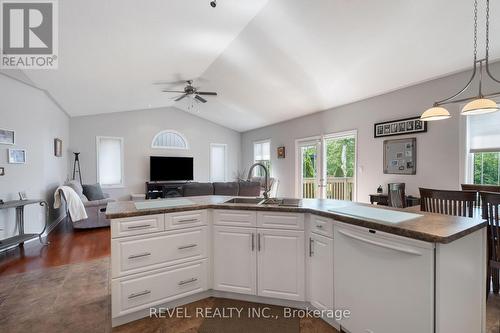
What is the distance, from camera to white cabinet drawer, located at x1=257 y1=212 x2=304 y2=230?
2.15 meters

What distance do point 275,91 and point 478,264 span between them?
4431mm

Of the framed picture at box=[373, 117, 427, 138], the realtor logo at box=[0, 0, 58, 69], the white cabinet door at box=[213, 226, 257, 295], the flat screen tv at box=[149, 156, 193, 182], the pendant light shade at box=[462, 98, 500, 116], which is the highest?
the realtor logo at box=[0, 0, 58, 69]

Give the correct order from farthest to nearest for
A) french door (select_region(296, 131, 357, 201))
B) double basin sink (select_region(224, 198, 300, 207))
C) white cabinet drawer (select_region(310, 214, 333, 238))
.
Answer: french door (select_region(296, 131, 357, 201)) < double basin sink (select_region(224, 198, 300, 207)) < white cabinet drawer (select_region(310, 214, 333, 238))

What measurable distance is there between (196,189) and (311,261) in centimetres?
326

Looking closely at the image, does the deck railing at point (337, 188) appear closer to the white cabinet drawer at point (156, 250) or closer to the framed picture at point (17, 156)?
the white cabinet drawer at point (156, 250)

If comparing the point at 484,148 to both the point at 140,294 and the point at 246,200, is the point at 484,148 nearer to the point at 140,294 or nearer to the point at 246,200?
the point at 246,200

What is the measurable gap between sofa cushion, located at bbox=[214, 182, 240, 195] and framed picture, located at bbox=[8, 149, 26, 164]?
3.21 metres

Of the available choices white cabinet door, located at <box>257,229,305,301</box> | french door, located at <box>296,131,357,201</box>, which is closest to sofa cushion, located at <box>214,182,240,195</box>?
french door, located at <box>296,131,357,201</box>

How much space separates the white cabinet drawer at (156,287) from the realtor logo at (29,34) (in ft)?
9.30

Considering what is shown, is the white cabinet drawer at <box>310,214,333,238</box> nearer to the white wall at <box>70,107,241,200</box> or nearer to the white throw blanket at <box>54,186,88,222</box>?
the white throw blanket at <box>54,186,88,222</box>

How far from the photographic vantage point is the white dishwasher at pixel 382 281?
1.38 meters

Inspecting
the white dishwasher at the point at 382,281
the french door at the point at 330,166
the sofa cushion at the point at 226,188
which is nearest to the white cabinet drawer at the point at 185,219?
the white dishwasher at the point at 382,281

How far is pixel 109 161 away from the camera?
24.4ft

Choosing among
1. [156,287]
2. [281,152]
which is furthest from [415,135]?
[156,287]
